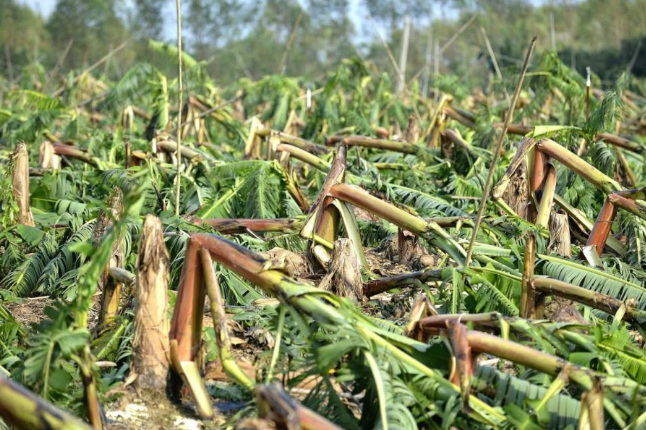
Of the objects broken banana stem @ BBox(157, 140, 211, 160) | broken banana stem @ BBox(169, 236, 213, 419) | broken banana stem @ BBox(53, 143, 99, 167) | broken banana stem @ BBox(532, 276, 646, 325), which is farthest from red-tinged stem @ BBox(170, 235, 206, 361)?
broken banana stem @ BBox(53, 143, 99, 167)

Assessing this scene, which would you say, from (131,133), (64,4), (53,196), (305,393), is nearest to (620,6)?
(64,4)

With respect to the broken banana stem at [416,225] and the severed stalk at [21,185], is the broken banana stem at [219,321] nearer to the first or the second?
the broken banana stem at [416,225]

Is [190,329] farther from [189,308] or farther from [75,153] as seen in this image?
[75,153]

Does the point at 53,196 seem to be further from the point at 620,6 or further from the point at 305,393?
the point at 620,6

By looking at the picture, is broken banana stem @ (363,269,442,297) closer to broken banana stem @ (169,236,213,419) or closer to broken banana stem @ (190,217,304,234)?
broken banana stem @ (190,217,304,234)

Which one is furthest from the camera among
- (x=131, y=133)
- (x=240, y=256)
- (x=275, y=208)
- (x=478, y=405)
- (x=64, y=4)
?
(x=64, y=4)

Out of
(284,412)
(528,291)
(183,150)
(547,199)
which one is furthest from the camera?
(183,150)

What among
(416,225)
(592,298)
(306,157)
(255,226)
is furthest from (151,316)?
(306,157)

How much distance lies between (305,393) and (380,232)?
219 cm

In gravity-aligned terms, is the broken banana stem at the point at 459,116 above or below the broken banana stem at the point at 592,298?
above

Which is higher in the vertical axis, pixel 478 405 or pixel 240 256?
pixel 240 256

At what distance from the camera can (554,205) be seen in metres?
4.31

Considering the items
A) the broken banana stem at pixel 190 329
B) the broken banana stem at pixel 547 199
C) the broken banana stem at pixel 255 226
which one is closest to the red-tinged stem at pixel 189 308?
the broken banana stem at pixel 190 329

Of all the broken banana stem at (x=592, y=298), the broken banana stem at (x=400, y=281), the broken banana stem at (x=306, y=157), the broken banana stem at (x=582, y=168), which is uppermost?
the broken banana stem at (x=582, y=168)
